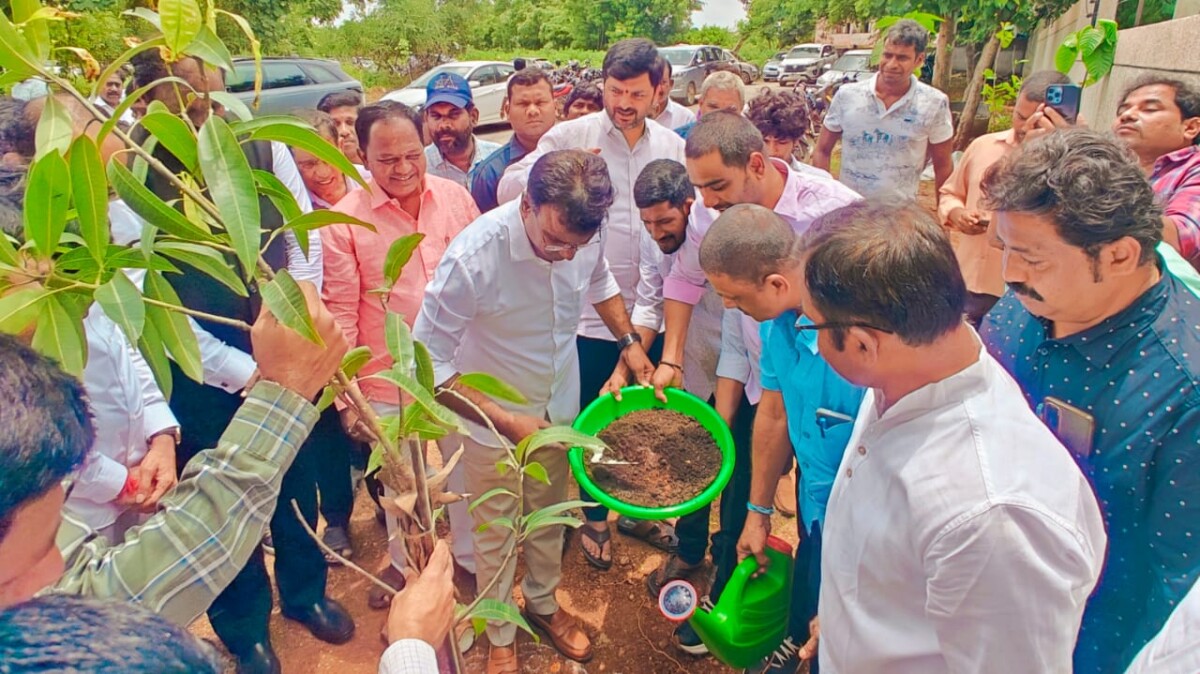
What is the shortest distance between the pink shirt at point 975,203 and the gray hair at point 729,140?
127 centimetres

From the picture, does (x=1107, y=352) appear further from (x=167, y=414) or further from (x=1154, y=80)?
(x=167, y=414)

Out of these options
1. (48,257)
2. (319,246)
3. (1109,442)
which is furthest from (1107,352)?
(319,246)

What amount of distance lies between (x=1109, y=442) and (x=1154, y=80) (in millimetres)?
1690

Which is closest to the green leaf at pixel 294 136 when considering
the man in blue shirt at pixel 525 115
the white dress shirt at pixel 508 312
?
the white dress shirt at pixel 508 312

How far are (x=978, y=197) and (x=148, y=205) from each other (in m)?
3.18

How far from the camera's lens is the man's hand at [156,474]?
1.87m

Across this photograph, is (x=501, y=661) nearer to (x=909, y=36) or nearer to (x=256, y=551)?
(x=256, y=551)

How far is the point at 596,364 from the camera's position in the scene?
3051 millimetres

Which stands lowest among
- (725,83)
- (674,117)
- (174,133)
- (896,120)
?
(896,120)

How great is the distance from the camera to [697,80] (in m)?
18.0

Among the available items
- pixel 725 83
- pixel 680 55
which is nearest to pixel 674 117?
pixel 725 83

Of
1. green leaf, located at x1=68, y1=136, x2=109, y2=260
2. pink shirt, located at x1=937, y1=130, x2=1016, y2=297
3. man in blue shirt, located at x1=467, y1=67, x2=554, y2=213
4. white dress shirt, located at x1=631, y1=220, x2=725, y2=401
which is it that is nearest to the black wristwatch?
white dress shirt, located at x1=631, y1=220, x2=725, y2=401

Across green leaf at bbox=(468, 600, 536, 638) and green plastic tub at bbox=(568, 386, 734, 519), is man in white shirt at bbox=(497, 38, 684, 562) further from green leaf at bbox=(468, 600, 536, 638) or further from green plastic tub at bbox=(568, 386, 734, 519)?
green leaf at bbox=(468, 600, 536, 638)

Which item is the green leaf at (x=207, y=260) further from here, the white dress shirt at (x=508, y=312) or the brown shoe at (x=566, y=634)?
the brown shoe at (x=566, y=634)
